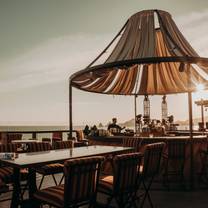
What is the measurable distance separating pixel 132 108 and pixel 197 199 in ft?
18.3

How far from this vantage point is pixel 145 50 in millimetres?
6188

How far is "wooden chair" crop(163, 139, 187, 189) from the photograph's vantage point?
630 centimetres

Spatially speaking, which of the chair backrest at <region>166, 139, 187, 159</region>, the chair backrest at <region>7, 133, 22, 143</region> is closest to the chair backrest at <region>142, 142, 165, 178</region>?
the chair backrest at <region>166, 139, 187, 159</region>

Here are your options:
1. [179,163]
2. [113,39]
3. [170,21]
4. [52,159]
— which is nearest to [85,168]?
[52,159]

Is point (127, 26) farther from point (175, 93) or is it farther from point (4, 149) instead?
point (4, 149)

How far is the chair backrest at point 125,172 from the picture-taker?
11.5 feet

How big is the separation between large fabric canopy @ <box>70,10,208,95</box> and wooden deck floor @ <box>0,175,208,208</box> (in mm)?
2099

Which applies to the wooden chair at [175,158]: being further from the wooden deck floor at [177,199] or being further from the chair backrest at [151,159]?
the chair backrest at [151,159]

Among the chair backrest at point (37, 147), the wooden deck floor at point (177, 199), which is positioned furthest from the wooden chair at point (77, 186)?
the chair backrest at point (37, 147)

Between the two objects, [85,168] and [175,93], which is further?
[175,93]

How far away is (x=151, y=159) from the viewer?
4375mm

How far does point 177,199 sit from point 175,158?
1178mm

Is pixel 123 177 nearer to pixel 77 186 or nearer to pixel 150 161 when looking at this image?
pixel 77 186

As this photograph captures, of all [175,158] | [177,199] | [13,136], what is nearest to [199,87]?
[175,158]
